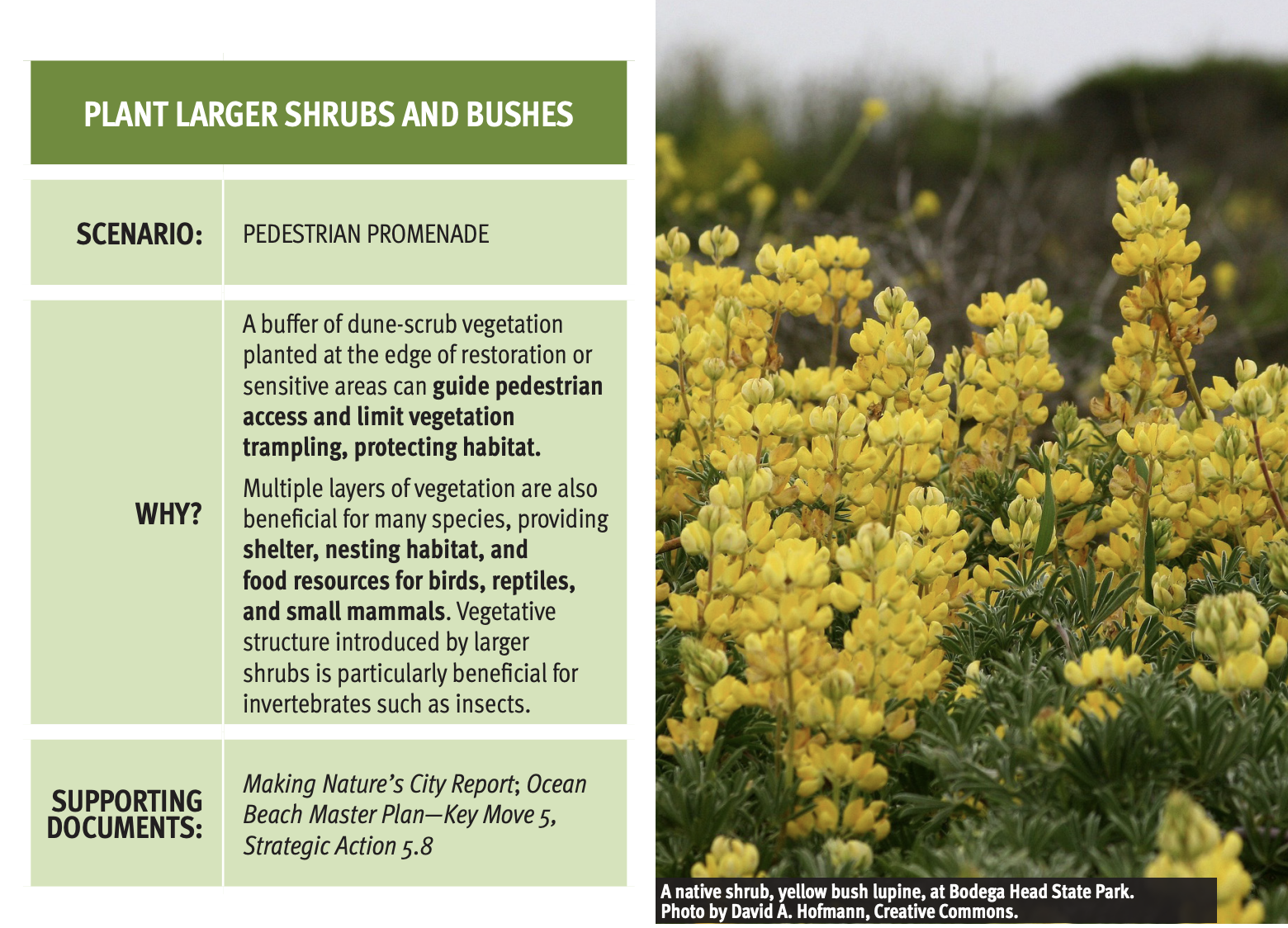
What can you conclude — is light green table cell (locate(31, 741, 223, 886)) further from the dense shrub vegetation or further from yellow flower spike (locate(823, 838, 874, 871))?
yellow flower spike (locate(823, 838, 874, 871))

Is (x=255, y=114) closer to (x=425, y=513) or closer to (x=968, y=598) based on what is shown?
(x=425, y=513)

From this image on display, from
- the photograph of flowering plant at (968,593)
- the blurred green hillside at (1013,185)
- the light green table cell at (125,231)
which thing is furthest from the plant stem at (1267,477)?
the blurred green hillside at (1013,185)

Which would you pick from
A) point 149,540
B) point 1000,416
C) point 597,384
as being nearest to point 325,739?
point 149,540

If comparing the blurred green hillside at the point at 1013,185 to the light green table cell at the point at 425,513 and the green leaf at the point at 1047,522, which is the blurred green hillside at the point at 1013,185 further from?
the light green table cell at the point at 425,513

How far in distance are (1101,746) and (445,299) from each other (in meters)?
1.12

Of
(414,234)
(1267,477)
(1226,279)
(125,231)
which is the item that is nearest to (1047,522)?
(1267,477)

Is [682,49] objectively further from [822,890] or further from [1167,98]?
[822,890]

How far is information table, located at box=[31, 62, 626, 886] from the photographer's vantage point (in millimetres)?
1692

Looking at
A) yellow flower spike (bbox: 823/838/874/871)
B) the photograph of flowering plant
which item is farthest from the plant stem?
yellow flower spike (bbox: 823/838/874/871)

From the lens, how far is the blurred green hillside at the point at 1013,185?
5203 millimetres

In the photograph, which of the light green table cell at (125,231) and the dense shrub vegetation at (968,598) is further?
the light green table cell at (125,231)

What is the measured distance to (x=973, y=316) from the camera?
7.77ft
